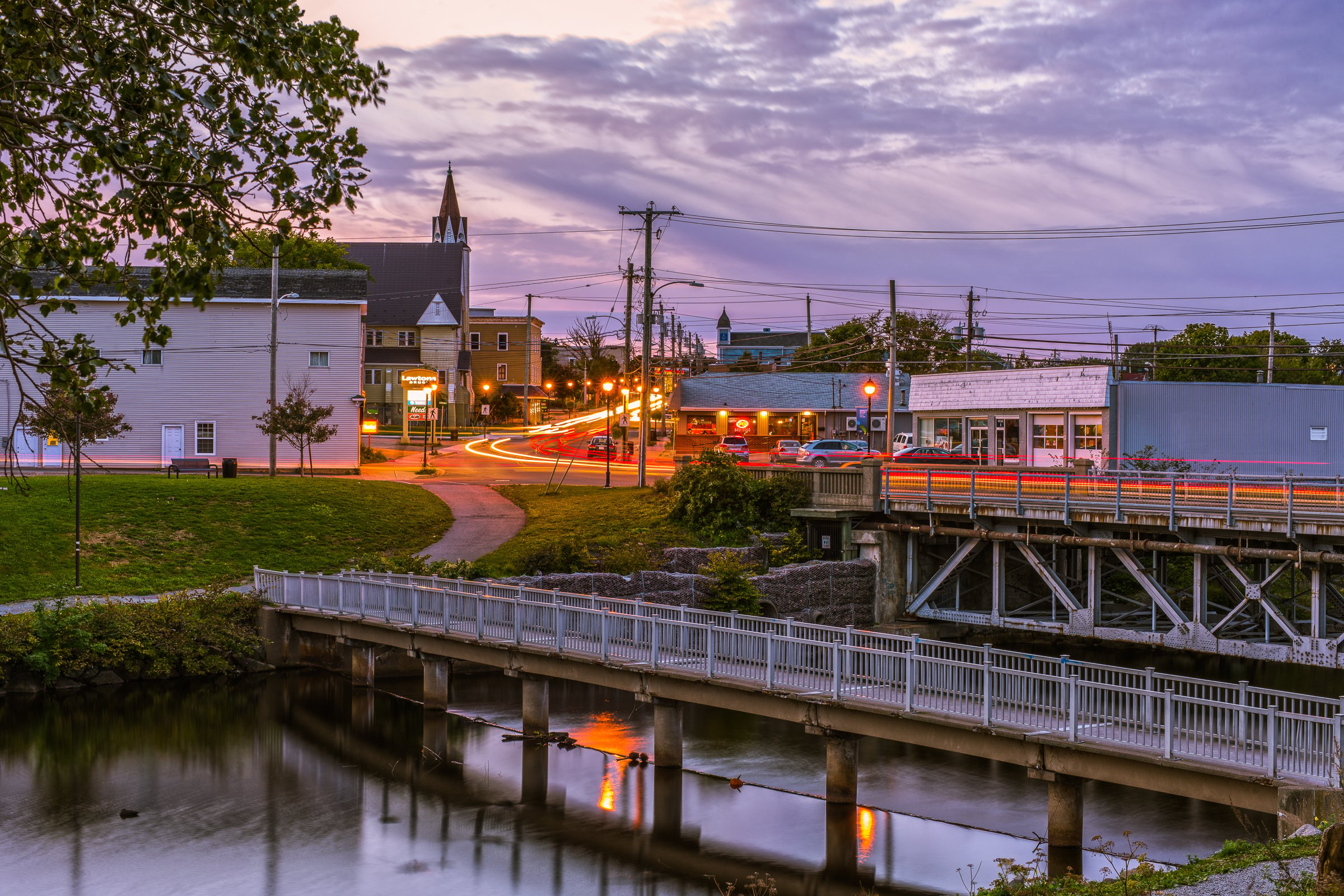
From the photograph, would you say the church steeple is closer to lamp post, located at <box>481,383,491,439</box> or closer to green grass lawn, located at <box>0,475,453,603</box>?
lamp post, located at <box>481,383,491,439</box>

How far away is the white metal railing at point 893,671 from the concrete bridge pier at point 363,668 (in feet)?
5.38

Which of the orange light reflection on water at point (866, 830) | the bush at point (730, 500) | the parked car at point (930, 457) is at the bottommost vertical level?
the orange light reflection on water at point (866, 830)

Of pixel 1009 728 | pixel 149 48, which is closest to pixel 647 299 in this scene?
pixel 1009 728

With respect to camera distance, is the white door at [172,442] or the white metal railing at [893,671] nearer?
the white metal railing at [893,671]

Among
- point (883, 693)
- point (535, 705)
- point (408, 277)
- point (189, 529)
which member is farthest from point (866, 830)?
point (408, 277)

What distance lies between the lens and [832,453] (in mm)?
59094

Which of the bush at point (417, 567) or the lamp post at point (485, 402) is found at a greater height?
the lamp post at point (485, 402)

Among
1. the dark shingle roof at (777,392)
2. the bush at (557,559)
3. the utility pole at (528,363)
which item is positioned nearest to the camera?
the bush at (557,559)

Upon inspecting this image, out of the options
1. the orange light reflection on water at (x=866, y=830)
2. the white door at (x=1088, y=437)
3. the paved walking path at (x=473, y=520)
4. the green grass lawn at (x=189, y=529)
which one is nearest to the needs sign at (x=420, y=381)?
the paved walking path at (x=473, y=520)

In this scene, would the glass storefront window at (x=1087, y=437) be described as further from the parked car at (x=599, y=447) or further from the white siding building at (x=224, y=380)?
the white siding building at (x=224, y=380)

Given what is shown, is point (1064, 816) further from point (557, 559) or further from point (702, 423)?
point (702, 423)

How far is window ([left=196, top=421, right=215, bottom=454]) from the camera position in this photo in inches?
2381

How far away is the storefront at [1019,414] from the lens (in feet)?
163

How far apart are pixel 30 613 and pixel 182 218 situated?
25.8 metres
